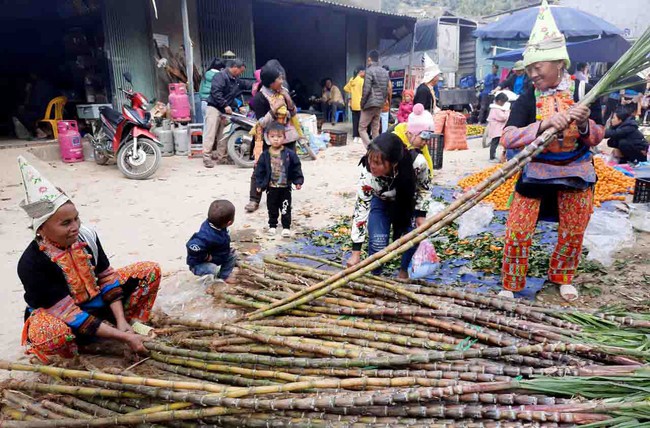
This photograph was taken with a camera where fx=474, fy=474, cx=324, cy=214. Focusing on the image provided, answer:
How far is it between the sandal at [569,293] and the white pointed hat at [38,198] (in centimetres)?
317

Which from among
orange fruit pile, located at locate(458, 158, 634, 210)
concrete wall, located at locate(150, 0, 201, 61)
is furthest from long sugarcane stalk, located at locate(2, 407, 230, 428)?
concrete wall, located at locate(150, 0, 201, 61)

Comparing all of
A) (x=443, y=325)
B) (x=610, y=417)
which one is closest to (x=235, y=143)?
(x=443, y=325)

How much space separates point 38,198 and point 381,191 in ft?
6.53

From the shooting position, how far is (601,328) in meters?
2.26

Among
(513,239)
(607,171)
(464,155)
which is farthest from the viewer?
(464,155)

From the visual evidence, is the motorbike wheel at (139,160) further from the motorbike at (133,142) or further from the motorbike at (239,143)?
the motorbike at (239,143)

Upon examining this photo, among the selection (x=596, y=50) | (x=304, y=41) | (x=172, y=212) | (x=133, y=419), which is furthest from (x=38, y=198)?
(x=304, y=41)

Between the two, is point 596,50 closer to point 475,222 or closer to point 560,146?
point 475,222

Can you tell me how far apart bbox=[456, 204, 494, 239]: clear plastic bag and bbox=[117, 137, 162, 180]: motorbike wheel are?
4.60 metres

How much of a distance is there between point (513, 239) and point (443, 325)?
110cm

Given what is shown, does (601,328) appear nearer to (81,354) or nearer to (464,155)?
(81,354)

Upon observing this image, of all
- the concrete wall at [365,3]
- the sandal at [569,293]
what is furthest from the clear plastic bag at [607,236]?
the concrete wall at [365,3]

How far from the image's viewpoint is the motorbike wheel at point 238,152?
7.84 m

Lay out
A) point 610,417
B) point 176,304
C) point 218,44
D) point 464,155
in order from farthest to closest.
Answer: point 218,44 < point 464,155 < point 176,304 < point 610,417
